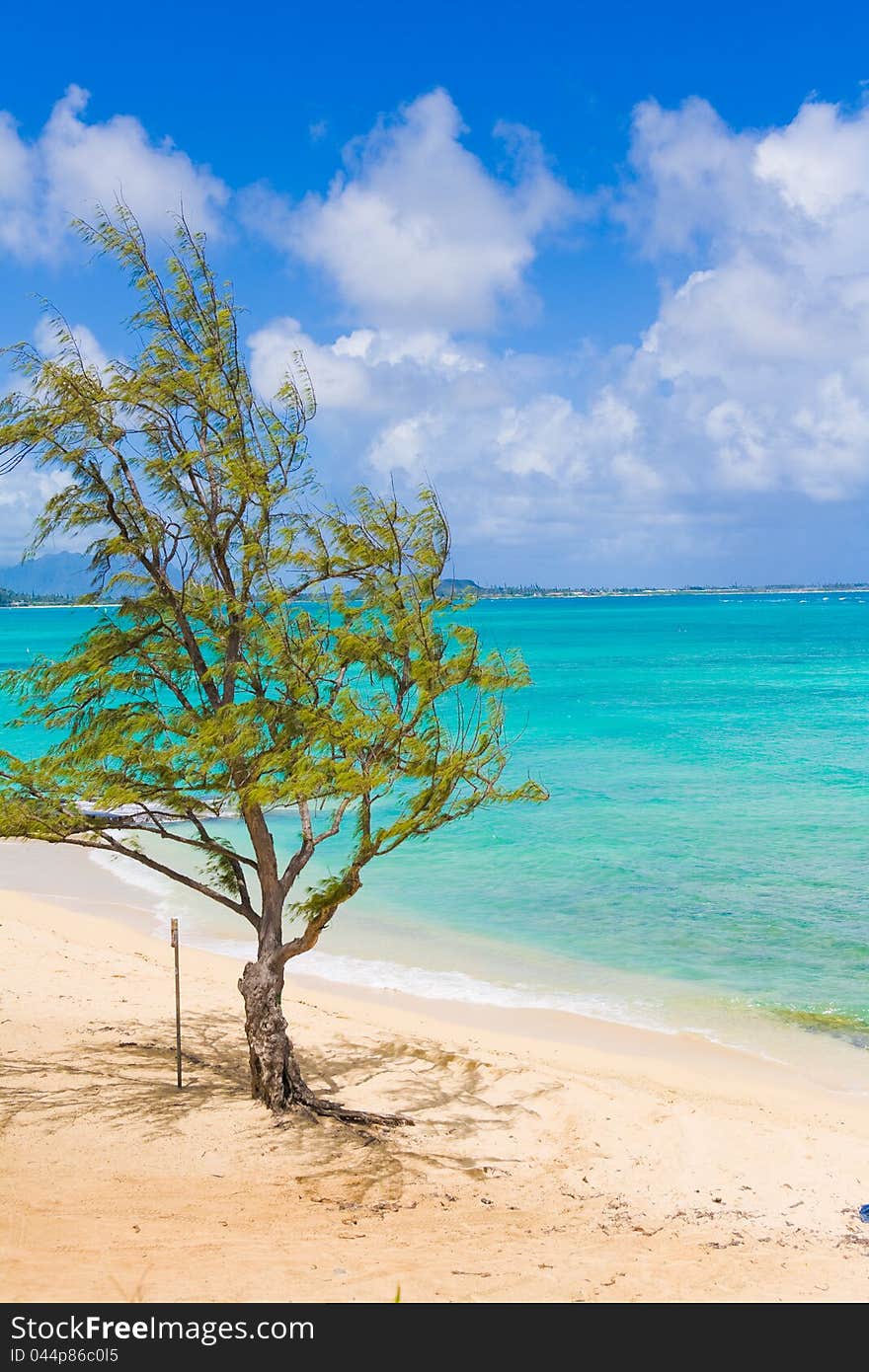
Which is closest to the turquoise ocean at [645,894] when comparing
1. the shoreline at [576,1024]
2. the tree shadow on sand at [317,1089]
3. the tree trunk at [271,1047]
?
the shoreline at [576,1024]

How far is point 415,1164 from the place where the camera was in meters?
9.09

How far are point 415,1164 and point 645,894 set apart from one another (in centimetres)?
1236

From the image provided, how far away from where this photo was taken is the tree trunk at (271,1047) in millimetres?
9727

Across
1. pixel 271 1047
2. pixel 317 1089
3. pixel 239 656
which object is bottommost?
pixel 317 1089

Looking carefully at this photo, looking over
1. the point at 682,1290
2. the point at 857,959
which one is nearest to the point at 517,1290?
the point at 682,1290

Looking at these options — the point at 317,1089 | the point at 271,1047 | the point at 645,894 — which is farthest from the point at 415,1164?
the point at 645,894

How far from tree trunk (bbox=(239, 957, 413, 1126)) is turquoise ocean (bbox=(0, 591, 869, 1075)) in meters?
5.76

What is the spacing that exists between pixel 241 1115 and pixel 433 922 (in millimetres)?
10059

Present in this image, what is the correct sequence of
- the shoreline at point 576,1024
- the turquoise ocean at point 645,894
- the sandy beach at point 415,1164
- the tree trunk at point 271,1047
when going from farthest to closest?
the turquoise ocean at point 645,894
the shoreline at point 576,1024
the tree trunk at point 271,1047
the sandy beach at point 415,1164

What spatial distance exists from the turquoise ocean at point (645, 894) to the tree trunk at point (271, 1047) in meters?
5.76

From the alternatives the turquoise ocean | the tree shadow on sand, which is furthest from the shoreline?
the tree shadow on sand

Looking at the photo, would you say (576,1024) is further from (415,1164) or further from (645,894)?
(645,894)

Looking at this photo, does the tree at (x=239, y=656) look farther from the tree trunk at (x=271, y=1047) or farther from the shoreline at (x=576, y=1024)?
the shoreline at (x=576, y=1024)
